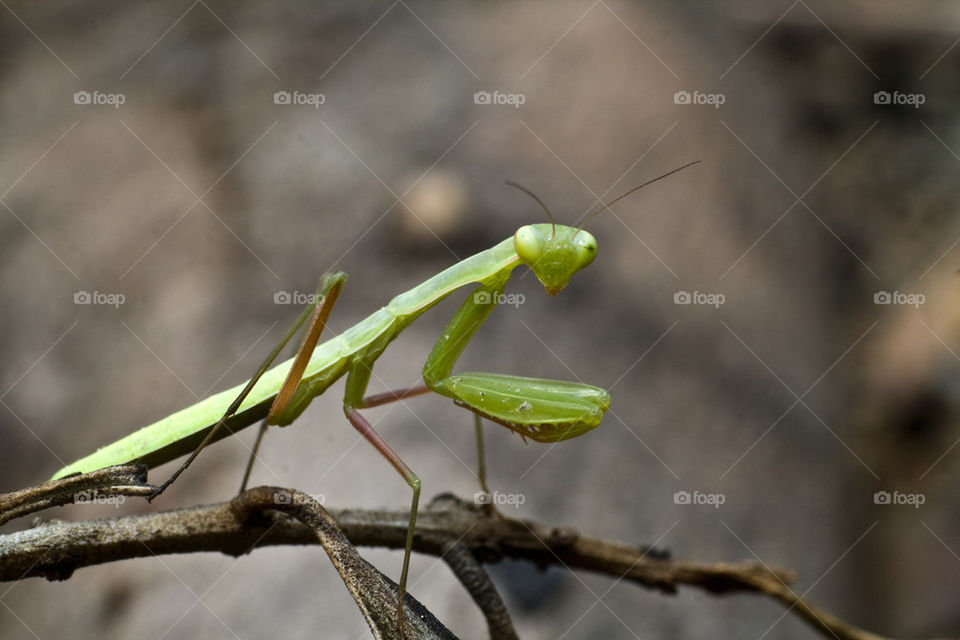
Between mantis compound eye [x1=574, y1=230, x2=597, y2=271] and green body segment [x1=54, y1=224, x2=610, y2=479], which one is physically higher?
mantis compound eye [x1=574, y1=230, x2=597, y2=271]

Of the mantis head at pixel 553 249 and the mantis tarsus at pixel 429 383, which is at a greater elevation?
the mantis head at pixel 553 249

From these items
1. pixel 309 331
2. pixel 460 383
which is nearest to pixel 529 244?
pixel 460 383

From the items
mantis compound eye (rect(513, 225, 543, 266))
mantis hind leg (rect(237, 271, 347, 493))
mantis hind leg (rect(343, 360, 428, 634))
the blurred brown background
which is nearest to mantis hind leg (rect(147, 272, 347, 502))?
mantis hind leg (rect(237, 271, 347, 493))

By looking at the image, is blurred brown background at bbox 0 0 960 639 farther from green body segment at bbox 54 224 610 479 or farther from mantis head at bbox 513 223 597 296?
mantis head at bbox 513 223 597 296

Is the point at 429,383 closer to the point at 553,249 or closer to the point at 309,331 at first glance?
the point at 309,331

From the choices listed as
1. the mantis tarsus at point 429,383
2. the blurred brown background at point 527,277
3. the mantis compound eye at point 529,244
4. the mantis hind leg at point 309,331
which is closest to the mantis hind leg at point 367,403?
the mantis tarsus at point 429,383

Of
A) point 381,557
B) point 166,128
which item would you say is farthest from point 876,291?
point 166,128

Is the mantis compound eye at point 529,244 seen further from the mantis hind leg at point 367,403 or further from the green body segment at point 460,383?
the mantis hind leg at point 367,403
